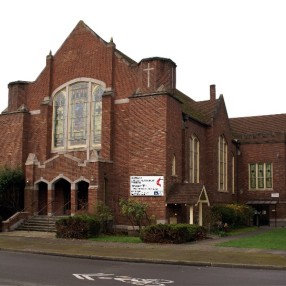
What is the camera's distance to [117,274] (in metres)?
13.0

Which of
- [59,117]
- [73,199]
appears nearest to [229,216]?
[73,199]

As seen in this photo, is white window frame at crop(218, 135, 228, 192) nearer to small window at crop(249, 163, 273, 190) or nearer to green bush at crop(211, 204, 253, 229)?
green bush at crop(211, 204, 253, 229)

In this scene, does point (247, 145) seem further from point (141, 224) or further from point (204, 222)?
point (141, 224)

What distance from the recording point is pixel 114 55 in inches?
1198

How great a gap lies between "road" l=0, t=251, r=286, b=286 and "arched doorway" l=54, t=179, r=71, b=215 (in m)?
14.2

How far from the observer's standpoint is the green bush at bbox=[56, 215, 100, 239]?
24.4 metres

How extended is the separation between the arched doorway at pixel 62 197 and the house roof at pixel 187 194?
7.68 metres

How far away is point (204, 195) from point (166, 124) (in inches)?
181

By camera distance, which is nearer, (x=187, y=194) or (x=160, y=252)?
(x=160, y=252)

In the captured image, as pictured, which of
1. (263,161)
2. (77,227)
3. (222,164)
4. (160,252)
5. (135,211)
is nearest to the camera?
(160,252)

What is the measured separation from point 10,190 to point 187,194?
12.2m

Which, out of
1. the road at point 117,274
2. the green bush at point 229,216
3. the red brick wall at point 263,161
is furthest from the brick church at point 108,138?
the road at point 117,274

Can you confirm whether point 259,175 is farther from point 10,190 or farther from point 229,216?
point 10,190

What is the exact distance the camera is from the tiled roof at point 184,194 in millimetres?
25656
